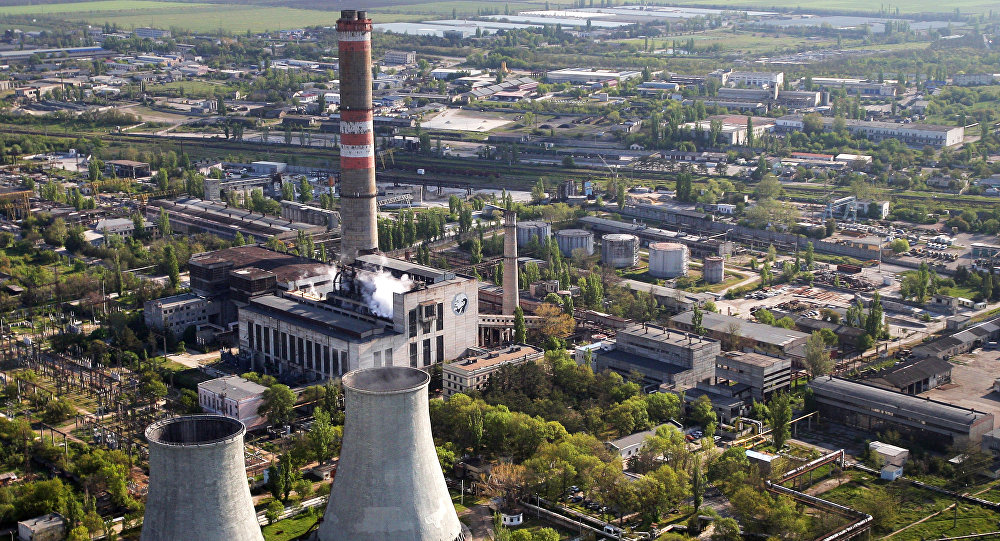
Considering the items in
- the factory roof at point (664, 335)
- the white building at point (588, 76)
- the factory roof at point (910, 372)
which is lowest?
the factory roof at point (910, 372)

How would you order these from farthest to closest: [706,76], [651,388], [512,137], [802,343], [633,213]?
[706,76], [512,137], [633,213], [802,343], [651,388]

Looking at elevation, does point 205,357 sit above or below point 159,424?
below

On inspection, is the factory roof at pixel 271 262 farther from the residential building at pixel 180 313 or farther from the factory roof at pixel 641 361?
the factory roof at pixel 641 361

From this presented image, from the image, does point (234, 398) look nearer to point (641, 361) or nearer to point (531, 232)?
point (641, 361)

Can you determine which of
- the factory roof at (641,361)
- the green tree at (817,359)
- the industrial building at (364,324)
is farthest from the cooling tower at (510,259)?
Result: the green tree at (817,359)

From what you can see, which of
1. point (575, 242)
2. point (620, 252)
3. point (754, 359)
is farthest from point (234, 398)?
point (575, 242)

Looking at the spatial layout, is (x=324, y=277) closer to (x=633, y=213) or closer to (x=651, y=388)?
(x=651, y=388)

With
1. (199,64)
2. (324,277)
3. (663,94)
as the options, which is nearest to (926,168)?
(663,94)

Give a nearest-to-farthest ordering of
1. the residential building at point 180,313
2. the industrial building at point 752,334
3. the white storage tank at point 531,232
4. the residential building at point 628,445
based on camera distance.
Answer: the residential building at point 628,445
the industrial building at point 752,334
the residential building at point 180,313
the white storage tank at point 531,232
